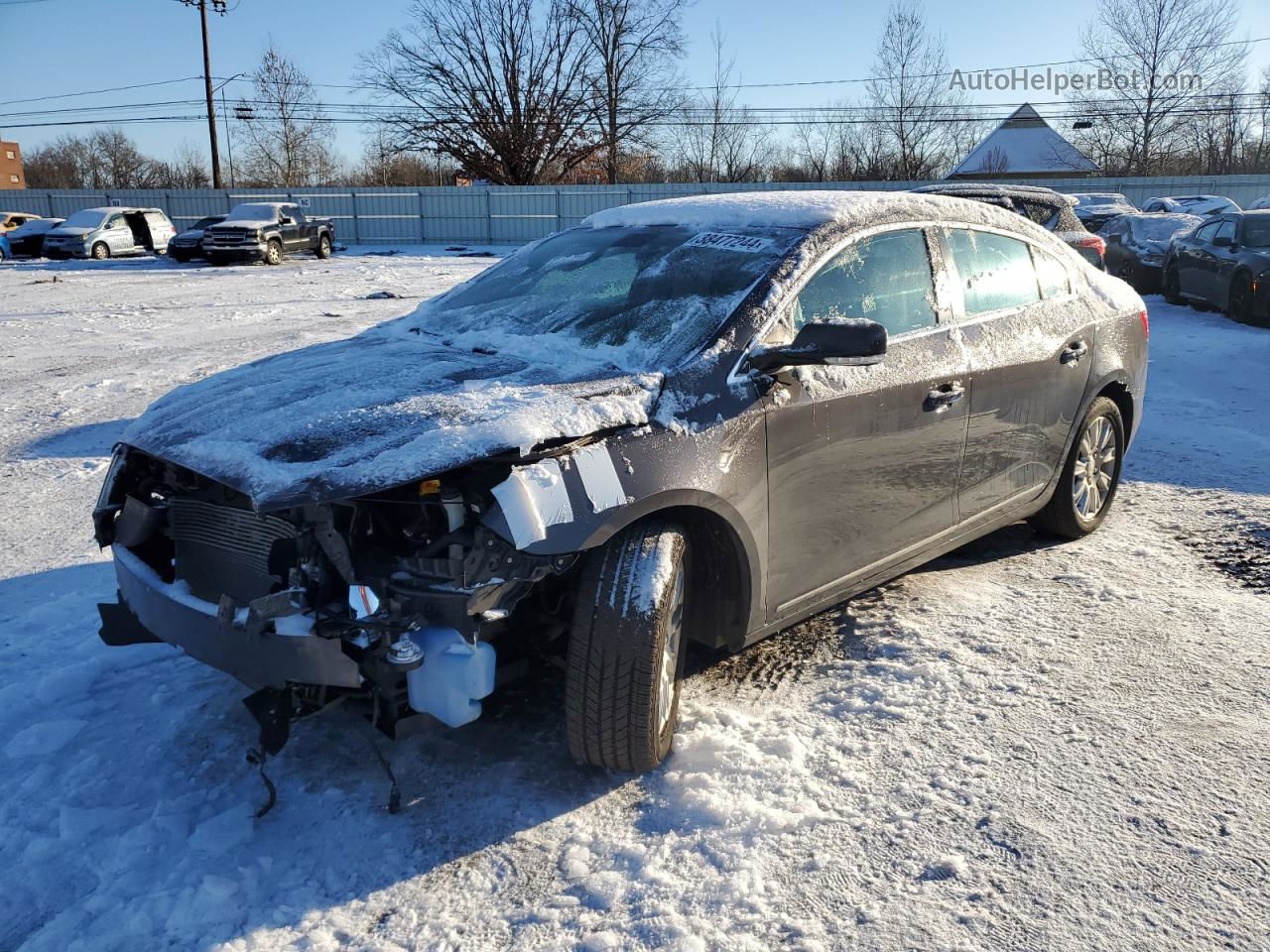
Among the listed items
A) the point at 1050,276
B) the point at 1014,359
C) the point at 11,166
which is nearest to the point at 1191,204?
the point at 1050,276

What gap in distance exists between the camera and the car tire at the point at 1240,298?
12648mm

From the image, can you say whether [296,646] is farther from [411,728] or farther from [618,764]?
[618,764]

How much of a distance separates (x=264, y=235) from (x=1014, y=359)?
73.6ft

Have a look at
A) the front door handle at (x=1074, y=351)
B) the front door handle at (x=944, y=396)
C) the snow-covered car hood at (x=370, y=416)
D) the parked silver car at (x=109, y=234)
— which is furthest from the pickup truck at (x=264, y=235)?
the front door handle at (x=944, y=396)

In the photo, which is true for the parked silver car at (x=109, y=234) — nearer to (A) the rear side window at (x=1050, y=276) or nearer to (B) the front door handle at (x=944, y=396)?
(A) the rear side window at (x=1050, y=276)

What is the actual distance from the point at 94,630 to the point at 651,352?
254 centimetres

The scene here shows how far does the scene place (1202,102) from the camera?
41312mm

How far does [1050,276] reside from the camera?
4.48 meters

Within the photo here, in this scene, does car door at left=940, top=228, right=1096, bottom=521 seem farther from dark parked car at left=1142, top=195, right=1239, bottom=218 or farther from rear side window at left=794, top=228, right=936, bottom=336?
dark parked car at left=1142, top=195, right=1239, bottom=218

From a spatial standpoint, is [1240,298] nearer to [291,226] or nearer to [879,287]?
[879,287]

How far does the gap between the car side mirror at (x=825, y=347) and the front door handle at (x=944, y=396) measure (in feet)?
2.20

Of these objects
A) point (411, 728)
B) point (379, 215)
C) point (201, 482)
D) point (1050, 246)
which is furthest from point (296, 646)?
point (379, 215)

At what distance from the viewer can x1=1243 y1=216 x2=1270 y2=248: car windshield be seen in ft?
43.0

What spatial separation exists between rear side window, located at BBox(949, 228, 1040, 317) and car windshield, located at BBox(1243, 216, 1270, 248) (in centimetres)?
1130
